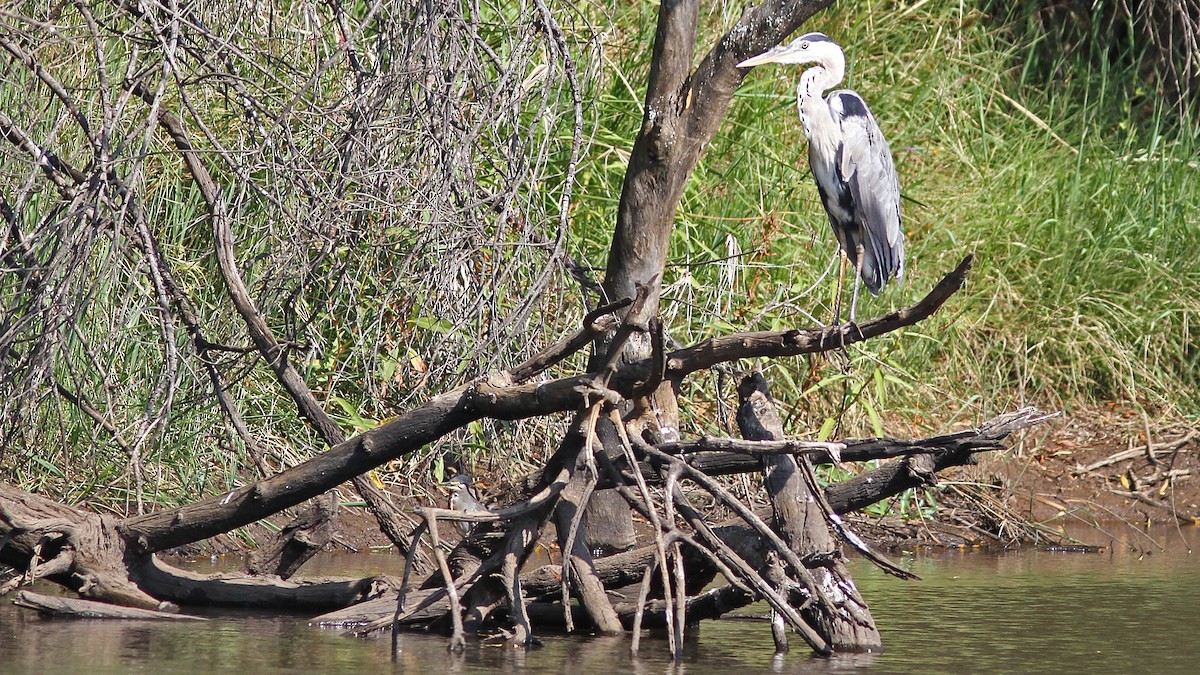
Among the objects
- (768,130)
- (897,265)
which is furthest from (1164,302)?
(897,265)

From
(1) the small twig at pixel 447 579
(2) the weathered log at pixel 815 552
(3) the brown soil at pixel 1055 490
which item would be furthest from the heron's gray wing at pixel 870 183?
(1) the small twig at pixel 447 579

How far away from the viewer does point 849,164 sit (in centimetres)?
598

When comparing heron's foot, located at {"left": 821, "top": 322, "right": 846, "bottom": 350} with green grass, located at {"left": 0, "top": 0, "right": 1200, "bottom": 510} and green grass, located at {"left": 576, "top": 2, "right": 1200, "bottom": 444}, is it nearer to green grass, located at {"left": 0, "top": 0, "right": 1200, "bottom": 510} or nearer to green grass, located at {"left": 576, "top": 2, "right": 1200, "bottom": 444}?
green grass, located at {"left": 0, "top": 0, "right": 1200, "bottom": 510}

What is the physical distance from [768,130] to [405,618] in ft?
14.8

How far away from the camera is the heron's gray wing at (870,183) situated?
6004 mm

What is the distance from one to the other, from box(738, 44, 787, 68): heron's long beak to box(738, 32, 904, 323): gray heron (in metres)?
0.34

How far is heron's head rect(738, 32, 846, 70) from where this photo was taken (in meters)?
5.50

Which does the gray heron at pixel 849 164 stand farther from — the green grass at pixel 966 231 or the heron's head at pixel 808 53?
the green grass at pixel 966 231

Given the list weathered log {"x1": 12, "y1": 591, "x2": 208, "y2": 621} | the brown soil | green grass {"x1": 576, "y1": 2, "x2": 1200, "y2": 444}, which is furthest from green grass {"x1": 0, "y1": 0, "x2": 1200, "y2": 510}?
weathered log {"x1": 12, "y1": 591, "x2": 208, "y2": 621}

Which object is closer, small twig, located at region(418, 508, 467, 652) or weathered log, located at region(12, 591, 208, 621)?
small twig, located at region(418, 508, 467, 652)

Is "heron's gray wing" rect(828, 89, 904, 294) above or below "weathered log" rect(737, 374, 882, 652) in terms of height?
above

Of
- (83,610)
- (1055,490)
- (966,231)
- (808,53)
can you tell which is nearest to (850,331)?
(808,53)

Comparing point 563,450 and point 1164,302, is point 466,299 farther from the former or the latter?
point 1164,302

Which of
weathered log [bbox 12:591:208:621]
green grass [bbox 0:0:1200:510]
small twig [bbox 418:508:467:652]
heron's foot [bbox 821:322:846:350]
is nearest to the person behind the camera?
heron's foot [bbox 821:322:846:350]
